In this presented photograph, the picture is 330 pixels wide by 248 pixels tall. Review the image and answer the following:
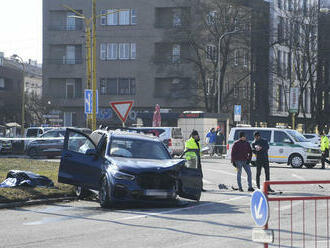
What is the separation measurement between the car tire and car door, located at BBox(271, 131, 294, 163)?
2096 cm

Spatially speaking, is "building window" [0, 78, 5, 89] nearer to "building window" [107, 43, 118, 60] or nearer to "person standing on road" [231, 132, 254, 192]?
"building window" [107, 43, 118, 60]

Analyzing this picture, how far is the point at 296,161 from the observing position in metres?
35.8

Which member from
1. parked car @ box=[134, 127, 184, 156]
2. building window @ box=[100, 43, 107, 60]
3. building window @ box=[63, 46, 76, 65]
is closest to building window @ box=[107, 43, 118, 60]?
building window @ box=[100, 43, 107, 60]

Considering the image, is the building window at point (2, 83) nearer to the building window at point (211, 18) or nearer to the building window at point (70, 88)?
the building window at point (70, 88)

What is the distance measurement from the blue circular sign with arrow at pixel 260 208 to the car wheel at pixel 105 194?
836 cm

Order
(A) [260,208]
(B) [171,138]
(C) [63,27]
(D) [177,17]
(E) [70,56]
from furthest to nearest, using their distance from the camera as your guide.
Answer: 1. (C) [63,27]
2. (E) [70,56]
3. (D) [177,17]
4. (B) [171,138]
5. (A) [260,208]

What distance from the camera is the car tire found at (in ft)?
51.8

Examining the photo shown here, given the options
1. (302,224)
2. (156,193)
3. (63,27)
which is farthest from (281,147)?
(63,27)

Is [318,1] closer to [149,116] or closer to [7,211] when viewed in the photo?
[149,116]

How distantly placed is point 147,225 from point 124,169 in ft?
10.4

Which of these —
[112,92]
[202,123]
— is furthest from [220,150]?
[112,92]

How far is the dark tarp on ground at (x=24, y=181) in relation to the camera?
61.4 feet

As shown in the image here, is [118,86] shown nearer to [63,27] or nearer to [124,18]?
[124,18]

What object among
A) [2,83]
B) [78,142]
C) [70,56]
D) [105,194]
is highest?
[70,56]
